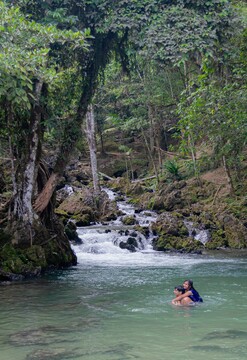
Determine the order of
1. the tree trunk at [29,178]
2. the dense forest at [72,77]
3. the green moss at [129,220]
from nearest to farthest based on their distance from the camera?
the dense forest at [72,77]
the tree trunk at [29,178]
the green moss at [129,220]

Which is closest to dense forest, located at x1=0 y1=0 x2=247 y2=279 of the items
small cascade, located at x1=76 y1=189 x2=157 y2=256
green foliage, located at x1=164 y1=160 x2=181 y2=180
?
small cascade, located at x1=76 y1=189 x2=157 y2=256

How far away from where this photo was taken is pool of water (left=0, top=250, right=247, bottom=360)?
22.2 feet

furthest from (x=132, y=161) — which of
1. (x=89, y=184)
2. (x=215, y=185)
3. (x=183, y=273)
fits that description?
(x=183, y=273)

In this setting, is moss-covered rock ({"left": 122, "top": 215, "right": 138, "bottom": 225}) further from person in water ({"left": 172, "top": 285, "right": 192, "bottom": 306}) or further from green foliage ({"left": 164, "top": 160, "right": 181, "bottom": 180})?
person in water ({"left": 172, "top": 285, "right": 192, "bottom": 306})

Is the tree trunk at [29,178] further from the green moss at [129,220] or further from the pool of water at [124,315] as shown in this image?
the green moss at [129,220]

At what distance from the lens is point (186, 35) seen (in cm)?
1370

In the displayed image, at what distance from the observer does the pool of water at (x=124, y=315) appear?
266 inches

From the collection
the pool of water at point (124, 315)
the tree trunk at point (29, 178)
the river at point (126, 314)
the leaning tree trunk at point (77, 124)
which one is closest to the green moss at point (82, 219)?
the river at point (126, 314)

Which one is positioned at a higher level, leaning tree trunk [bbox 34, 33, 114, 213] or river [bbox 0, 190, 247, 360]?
leaning tree trunk [bbox 34, 33, 114, 213]

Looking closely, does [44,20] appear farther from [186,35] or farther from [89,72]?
[186,35]

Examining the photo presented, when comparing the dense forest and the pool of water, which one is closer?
the pool of water

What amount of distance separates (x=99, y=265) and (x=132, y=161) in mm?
22385

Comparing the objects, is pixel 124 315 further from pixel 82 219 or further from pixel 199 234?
pixel 82 219

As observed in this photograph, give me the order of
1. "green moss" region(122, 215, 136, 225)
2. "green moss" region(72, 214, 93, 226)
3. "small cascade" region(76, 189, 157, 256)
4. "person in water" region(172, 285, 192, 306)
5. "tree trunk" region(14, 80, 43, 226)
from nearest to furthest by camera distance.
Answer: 1. "person in water" region(172, 285, 192, 306)
2. "tree trunk" region(14, 80, 43, 226)
3. "small cascade" region(76, 189, 157, 256)
4. "green moss" region(72, 214, 93, 226)
5. "green moss" region(122, 215, 136, 225)
